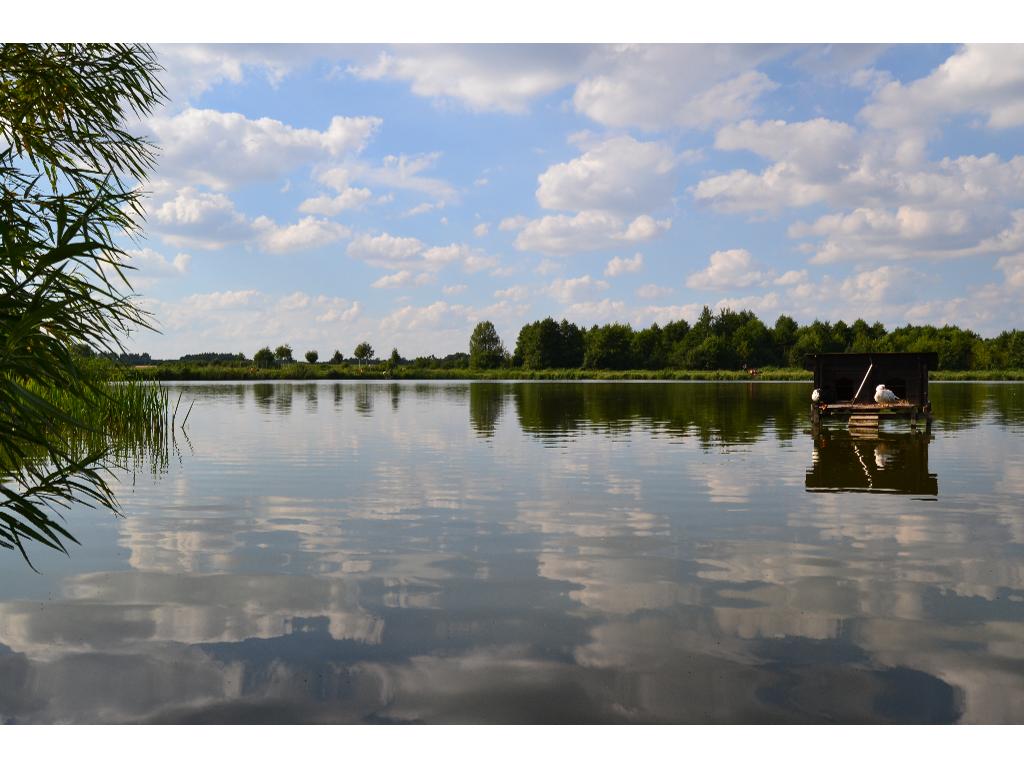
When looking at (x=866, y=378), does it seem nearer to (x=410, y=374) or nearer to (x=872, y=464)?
(x=872, y=464)

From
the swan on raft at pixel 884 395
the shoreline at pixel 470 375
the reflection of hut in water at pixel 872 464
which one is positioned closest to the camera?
the reflection of hut in water at pixel 872 464

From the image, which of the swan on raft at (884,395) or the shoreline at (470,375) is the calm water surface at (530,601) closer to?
the swan on raft at (884,395)

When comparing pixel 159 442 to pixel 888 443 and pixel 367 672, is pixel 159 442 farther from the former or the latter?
pixel 888 443

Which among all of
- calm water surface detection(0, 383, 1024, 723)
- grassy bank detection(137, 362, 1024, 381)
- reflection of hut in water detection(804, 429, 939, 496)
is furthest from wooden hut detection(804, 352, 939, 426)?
grassy bank detection(137, 362, 1024, 381)

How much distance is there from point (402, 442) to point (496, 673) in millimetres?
17113

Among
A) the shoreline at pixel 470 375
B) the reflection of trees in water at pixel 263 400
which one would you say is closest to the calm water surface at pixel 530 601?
the reflection of trees in water at pixel 263 400

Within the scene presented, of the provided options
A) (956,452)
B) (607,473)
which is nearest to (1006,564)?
(607,473)

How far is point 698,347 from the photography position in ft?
415

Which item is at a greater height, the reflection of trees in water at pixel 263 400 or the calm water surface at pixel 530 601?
the reflection of trees in water at pixel 263 400

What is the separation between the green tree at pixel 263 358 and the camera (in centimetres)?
11656

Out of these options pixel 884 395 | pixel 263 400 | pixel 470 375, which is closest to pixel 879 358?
pixel 884 395

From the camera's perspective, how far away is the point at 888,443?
22.4 metres

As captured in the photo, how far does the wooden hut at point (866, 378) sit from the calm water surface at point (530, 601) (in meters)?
13.6

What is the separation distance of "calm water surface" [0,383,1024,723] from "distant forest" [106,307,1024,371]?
105320 mm
